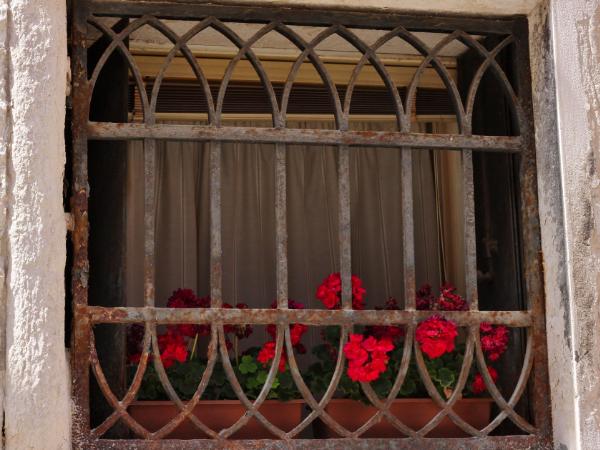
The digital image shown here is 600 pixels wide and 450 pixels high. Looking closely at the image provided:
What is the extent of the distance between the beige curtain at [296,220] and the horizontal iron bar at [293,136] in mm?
1214

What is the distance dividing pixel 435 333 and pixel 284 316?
0.46 m

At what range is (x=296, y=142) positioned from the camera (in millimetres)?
2836

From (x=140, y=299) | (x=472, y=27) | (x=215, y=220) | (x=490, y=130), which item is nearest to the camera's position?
(x=215, y=220)

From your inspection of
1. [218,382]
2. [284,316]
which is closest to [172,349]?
[218,382]

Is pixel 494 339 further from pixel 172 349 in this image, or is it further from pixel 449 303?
pixel 172 349

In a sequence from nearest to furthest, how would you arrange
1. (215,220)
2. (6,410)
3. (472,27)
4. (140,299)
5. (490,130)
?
(6,410) → (215,220) → (472,27) → (490,130) → (140,299)

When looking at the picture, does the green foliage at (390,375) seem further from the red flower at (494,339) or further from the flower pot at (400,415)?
the red flower at (494,339)

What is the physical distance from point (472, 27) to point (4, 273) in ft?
5.32

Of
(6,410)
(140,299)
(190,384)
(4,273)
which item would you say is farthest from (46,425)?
(140,299)

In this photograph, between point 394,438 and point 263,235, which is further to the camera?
point 263,235

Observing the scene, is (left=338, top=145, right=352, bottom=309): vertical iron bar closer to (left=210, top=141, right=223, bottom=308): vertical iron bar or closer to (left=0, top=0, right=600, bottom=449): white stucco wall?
(left=210, top=141, right=223, bottom=308): vertical iron bar

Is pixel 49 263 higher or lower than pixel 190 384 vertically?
higher

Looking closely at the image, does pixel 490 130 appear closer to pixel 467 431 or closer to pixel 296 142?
pixel 296 142

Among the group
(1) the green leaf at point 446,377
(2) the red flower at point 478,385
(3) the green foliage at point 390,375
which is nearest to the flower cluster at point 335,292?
(3) the green foliage at point 390,375
